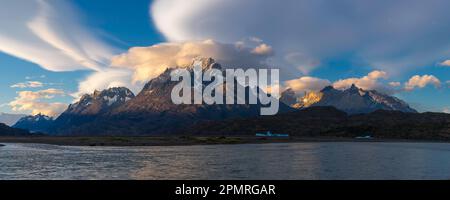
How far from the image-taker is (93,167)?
72688 mm
